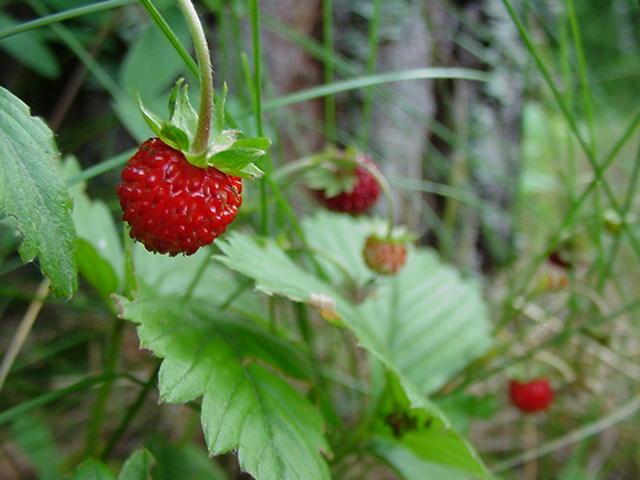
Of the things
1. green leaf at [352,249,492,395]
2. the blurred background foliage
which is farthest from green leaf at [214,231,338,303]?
the blurred background foliage

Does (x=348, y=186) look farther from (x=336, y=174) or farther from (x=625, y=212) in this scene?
(x=625, y=212)

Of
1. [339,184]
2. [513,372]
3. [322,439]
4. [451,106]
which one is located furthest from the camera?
[451,106]

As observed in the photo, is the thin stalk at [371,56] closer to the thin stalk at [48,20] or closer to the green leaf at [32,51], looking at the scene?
the thin stalk at [48,20]

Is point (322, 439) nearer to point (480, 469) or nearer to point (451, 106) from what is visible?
point (480, 469)

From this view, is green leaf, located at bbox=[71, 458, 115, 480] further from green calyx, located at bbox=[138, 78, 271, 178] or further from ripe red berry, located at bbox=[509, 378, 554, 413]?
ripe red berry, located at bbox=[509, 378, 554, 413]

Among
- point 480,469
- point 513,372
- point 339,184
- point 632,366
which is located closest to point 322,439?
point 480,469

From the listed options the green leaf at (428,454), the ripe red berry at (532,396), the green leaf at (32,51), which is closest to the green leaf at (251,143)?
the green leaf at (428,454)

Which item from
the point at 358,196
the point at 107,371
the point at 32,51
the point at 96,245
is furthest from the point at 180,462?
the point at 32,51
